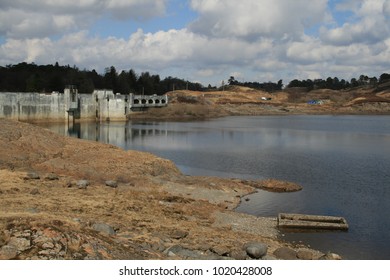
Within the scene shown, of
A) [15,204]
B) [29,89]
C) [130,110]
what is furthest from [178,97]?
[15,204]

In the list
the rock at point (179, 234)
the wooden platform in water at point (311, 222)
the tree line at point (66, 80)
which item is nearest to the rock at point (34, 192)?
the rock at point (179, 234)

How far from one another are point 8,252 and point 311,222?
1460cm

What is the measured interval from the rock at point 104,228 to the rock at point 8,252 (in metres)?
3.90

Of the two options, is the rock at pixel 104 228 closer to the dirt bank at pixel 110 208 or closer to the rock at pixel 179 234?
the dirt bank at pixel 110 208

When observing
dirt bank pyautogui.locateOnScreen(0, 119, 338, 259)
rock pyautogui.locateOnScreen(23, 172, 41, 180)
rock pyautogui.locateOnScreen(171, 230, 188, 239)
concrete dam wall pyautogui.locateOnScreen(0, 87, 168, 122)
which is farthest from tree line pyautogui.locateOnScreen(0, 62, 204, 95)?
rock pyautogui.locateOnScreen(171, 230, 188, 239)

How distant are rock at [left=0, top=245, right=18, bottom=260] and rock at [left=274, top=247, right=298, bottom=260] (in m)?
8.99

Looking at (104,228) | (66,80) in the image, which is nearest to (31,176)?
(104,228)

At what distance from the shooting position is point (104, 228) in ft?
51.5

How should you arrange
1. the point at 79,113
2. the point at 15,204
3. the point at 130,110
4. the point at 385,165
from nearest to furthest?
the point at 15,204
the point at 385,165
the point at 79,113
the point at 130,110

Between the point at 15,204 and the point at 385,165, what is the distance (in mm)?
34189

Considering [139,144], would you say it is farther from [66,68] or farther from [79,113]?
[66,68]

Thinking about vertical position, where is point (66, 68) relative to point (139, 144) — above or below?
above

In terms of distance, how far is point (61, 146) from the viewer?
121 ft

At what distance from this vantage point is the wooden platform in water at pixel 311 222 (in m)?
21.5
